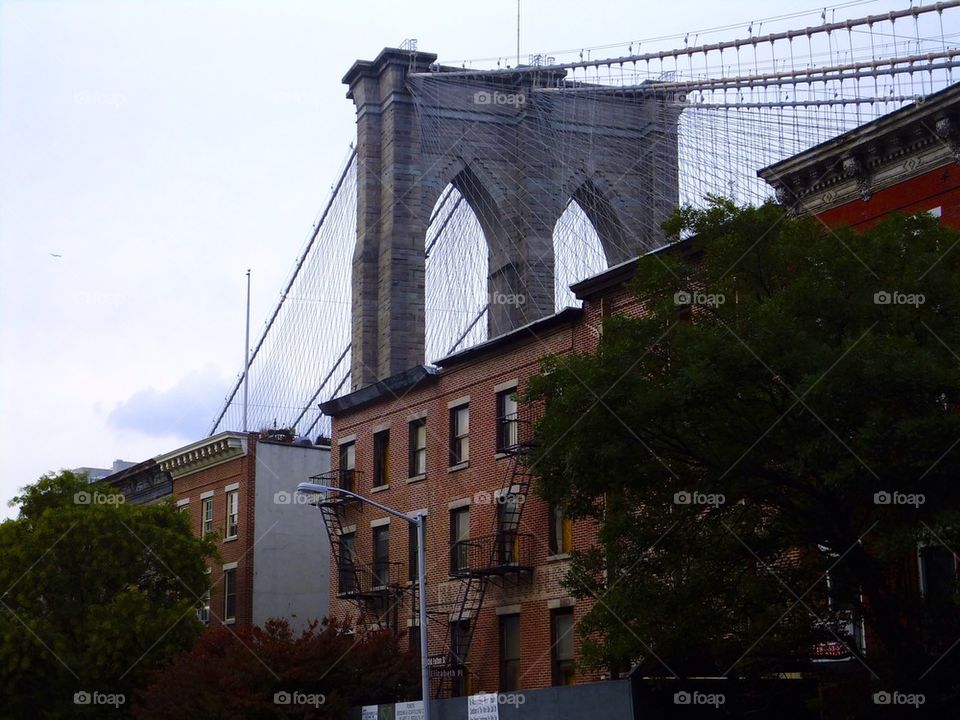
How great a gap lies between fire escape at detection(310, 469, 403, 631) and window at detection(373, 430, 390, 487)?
1035mm

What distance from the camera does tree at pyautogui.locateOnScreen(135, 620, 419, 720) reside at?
3759 centimetres

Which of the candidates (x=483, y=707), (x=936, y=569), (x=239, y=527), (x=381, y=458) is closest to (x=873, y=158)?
(x=936, y=569)

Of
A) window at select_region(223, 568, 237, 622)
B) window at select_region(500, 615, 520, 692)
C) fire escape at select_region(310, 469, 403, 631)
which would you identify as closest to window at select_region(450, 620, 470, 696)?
window at select_region(500, 615, 520, 692)

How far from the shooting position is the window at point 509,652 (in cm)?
3912

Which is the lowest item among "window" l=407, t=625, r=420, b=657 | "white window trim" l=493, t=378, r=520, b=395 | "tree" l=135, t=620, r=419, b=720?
"tree" l=135, t=620, r=419, b=720

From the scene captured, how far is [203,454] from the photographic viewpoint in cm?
5766

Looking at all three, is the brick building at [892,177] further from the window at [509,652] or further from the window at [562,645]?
the window at [509,652]

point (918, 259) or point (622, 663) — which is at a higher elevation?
point (918, 259)

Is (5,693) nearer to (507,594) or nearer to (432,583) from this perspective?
(432,583)

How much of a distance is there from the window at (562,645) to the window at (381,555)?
7.99m

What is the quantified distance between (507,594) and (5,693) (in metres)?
16.4

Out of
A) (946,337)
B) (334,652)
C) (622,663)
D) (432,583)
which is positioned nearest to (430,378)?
(432,583)

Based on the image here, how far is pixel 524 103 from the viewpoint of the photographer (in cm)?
6412

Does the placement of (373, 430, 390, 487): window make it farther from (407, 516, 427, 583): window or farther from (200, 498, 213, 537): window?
(200, 498, 213, 537): window
